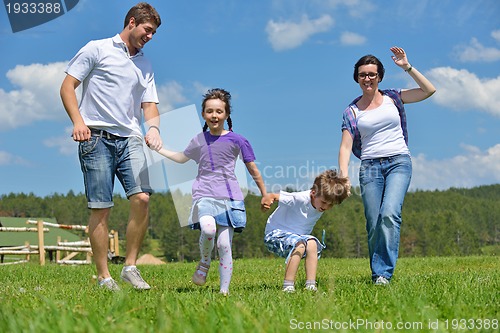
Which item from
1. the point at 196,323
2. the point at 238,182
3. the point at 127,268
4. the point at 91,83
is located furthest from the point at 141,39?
the point at 196,323

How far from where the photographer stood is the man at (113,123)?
6227 mm

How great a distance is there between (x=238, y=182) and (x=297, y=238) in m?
0.82

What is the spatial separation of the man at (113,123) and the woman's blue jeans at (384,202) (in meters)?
2.37

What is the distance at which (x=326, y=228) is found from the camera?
114 m

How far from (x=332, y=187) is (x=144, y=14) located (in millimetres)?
2605

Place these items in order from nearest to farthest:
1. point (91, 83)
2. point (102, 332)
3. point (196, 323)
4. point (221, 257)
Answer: point (102, 332) < point (196, 323) < point (221, 257) < point (91, 83)

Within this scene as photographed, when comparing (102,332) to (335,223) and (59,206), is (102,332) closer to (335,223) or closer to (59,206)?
(335,223)

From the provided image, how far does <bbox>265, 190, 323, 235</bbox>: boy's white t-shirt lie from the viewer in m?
6.25

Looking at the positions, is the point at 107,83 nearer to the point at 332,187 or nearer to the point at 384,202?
the point at 332,187

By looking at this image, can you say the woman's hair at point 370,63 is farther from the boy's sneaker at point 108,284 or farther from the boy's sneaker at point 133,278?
the boy's sneaker at point 108,284

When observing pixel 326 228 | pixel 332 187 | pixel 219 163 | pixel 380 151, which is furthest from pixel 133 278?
pixel 326 228

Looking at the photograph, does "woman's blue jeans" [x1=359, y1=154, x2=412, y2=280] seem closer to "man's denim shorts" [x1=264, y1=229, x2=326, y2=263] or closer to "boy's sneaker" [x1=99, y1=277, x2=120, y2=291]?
"man's denim shorts" [x1=264, y1=229, x2=326, y2=263]

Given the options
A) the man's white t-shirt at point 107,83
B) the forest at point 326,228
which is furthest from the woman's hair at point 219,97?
the forest at point 326,228

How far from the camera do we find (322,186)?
20.3ft
